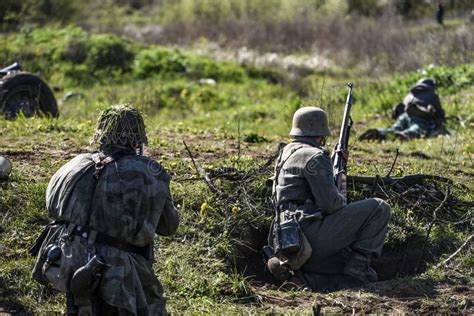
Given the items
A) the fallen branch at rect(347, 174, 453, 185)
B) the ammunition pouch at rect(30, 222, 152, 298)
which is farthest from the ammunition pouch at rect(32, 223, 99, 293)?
the fallen branch at rect(347, 174, 453, 185)

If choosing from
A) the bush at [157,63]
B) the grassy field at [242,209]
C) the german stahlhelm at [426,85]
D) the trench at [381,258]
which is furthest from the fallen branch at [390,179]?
the bush at [157,63]

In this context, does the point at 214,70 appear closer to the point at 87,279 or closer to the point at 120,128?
the point at 120,128

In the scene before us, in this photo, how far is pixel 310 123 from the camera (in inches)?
273

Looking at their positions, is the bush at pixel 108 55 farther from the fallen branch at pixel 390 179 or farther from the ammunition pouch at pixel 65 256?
the ammunition pouch at pixel 65 256

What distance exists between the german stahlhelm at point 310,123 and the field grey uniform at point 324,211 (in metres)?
0.07

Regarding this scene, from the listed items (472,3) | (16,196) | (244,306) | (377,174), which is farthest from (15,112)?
(472,3)

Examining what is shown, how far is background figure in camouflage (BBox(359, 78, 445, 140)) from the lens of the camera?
12.4 metres

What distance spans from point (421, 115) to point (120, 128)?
26.6 feet

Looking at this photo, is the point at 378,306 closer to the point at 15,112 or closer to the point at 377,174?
the point at 377,174

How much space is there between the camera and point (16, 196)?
762 cm

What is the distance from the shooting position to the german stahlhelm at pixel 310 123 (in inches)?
273

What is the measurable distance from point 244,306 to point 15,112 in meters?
6.14

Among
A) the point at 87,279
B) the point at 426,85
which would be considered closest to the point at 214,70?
the point at 426,85

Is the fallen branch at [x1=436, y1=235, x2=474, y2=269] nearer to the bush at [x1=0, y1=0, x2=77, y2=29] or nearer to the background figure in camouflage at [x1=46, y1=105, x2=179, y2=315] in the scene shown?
the background figure in camouflage at [x1=46, y1=105, x2=179, y2=315]
